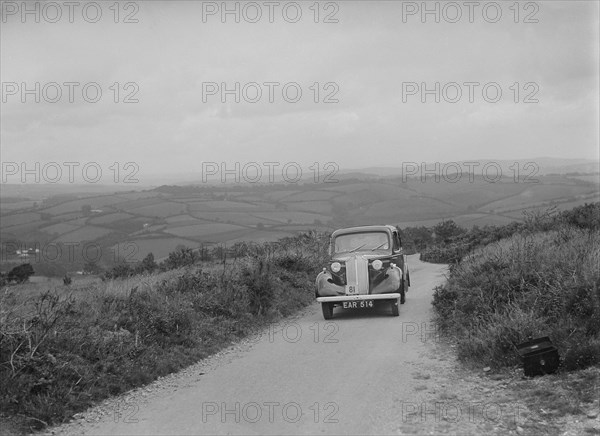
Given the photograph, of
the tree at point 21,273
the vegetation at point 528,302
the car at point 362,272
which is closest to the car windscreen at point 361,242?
the car at point 362,272

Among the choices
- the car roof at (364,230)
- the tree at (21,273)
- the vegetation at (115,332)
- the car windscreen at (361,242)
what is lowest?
the tree at (21,273)

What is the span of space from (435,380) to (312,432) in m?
2.31

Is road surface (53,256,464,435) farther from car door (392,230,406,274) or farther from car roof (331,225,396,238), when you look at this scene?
car roof (331,225,396,238)

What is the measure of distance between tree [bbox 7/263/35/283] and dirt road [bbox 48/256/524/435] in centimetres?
1491

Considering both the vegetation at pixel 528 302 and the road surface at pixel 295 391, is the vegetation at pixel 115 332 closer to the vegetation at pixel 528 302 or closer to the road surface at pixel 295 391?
the road surface at pixel 295 391

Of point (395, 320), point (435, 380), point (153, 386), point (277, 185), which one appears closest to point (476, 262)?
point (395, 320)

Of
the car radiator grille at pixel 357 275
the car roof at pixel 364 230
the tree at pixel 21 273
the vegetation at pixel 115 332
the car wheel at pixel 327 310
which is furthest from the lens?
the tree at pixel 21 273

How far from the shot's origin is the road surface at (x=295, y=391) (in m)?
5.93

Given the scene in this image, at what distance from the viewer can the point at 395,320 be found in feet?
39.1

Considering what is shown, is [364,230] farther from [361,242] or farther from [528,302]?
[528,302]

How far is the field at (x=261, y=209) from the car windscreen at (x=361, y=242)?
46.7 feet

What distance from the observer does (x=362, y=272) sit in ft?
42.5

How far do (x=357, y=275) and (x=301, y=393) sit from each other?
6.18 meters

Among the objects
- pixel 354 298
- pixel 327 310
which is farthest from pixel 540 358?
pixel 327 310
